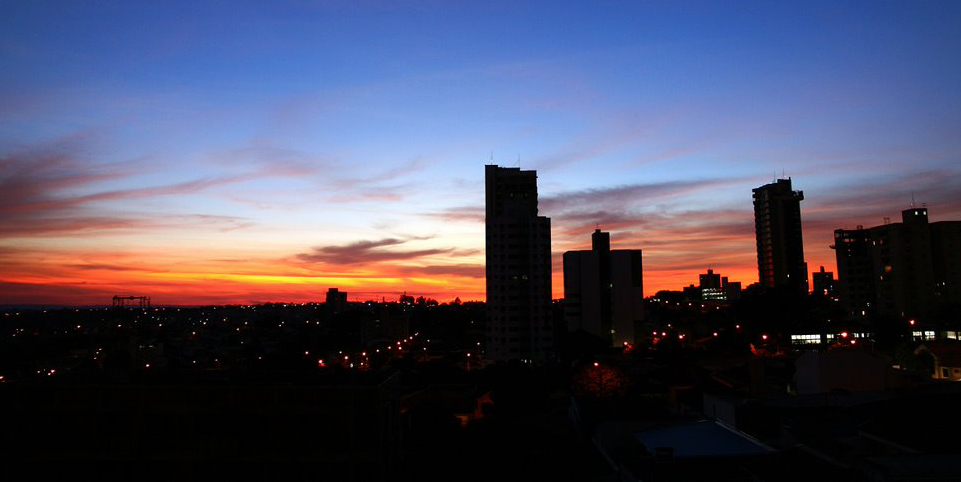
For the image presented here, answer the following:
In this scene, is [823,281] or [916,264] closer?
[916,264]

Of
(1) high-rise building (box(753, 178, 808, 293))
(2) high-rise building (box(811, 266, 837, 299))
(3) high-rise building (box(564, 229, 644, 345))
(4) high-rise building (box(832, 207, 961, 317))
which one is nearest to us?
(4) high-rise building (box(832, 207, 961, 317))

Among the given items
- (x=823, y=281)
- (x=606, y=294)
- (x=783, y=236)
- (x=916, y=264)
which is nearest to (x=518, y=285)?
(x=606, y=294)

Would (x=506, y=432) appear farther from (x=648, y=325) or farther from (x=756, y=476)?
(x=648, y=325)

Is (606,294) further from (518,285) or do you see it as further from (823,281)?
(823,281)

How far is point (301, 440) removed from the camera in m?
20.1

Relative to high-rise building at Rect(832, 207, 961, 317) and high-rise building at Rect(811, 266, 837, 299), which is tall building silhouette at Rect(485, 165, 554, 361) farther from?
high-rise building at Rect(811, 266, 837, 299)

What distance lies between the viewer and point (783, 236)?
134 metres

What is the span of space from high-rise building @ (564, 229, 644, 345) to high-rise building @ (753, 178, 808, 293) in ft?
162

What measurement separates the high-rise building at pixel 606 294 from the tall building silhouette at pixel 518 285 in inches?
1022

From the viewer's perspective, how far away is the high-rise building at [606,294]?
98375mm

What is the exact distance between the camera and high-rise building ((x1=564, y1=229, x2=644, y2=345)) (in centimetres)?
9838

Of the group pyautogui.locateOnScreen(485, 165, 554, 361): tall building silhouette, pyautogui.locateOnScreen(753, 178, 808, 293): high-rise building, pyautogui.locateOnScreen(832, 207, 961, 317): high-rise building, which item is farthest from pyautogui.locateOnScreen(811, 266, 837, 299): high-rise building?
pyautogui.locateOnScreen(485, 165, 554, 361): tall building silhouette

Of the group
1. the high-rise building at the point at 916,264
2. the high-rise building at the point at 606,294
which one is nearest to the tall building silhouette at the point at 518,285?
the high-rise building at the point at 606,294

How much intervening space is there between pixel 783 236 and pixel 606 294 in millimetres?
57835
